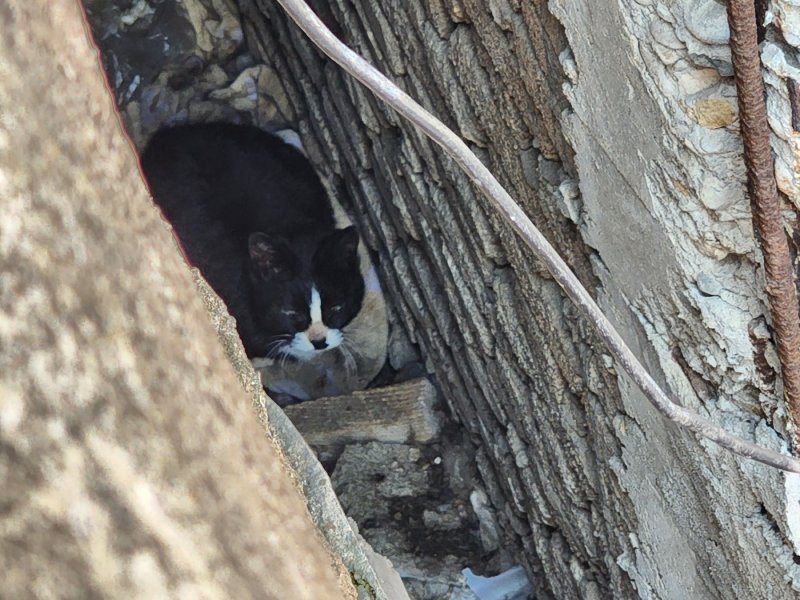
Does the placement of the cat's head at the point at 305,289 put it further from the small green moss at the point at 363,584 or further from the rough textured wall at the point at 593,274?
the small green moss at the point at 363,584

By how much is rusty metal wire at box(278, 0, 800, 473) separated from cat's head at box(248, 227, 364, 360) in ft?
5.78

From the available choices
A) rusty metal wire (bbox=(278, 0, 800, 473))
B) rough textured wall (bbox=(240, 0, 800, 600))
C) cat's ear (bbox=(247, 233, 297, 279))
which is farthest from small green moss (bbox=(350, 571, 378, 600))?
cat's ear (bbox=(247, 233, 297, 279))

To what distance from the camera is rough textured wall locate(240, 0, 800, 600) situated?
1157 millimetres

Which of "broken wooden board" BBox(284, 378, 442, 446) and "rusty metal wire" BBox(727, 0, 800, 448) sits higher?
"rusty metal wire" BBox(727, 0, 800, 448)

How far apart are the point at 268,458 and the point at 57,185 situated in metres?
0.20

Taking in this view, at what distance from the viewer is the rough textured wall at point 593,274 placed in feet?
3.80

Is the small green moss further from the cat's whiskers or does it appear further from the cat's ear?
the cat's whiskers

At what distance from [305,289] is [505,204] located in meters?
1.97

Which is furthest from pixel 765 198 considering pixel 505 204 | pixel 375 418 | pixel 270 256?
pixel 375 418

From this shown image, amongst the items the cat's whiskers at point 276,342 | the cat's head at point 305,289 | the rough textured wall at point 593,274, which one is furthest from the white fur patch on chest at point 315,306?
the rough textured wall at point 593,274

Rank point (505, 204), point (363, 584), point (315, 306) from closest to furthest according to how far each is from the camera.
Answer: point (505, 204), point (363, 584), point (315, 306)

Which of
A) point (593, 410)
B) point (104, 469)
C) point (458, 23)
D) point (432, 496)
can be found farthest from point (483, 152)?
point (104, 469)

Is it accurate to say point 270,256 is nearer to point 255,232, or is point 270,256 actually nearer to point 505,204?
point 255,232

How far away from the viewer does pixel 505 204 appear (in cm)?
89
